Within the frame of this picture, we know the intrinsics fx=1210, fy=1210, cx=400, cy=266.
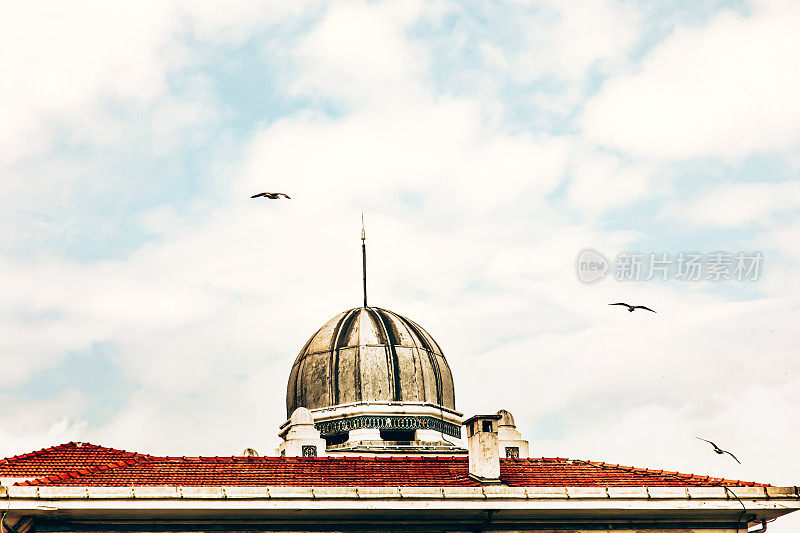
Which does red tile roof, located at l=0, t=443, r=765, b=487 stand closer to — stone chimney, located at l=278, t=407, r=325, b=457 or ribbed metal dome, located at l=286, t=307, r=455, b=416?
stone chimney, located at l=278, t=407, r=325, b=457

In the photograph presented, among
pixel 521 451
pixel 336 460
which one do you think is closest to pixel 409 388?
pixel 521 451

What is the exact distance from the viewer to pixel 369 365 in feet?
109

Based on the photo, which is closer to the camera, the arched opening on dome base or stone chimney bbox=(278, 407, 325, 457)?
stone chimney bbox=(278, 407, 325, 457)

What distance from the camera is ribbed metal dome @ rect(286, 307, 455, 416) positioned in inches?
1308

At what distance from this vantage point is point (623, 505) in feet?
68.6

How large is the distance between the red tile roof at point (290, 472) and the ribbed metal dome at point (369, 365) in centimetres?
921

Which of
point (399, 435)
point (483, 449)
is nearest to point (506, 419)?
point (399, 435)

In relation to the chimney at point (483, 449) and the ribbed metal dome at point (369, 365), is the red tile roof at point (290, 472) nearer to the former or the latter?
the chimney at point (483, 449)

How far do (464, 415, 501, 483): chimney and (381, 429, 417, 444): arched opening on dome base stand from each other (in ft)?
32.7

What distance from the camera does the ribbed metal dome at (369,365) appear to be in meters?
33.2

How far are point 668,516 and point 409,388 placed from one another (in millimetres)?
12942

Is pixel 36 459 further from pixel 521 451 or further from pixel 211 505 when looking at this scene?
pixel 521 451

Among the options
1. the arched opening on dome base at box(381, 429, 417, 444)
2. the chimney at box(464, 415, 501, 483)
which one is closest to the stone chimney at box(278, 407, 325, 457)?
the arched opening on dome base at box(381, 429, 417, 444)

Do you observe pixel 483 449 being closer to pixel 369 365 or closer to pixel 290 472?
pixel 290 472
